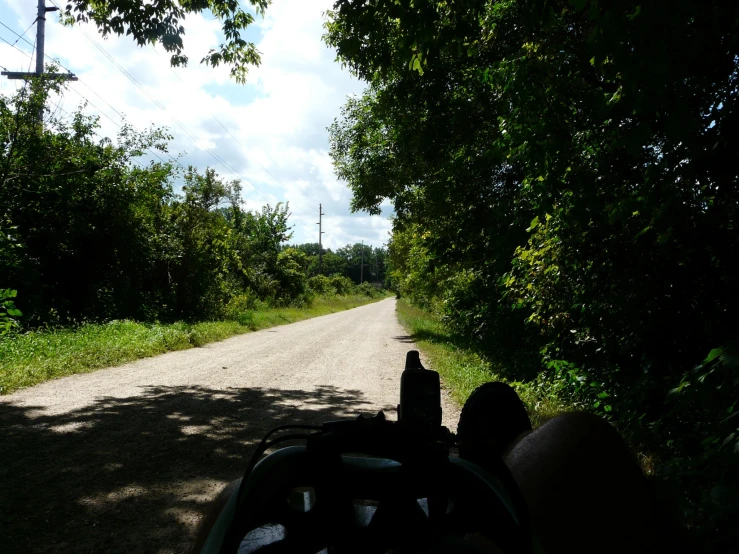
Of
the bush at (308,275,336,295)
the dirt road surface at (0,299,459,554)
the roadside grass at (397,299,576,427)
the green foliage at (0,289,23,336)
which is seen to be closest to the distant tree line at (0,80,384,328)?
the green foliage at (0,289,23,336)

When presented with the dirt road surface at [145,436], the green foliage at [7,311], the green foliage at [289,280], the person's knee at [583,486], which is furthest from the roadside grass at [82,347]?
the green foliage at [289,280]

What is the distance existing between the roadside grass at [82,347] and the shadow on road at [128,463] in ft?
5.74

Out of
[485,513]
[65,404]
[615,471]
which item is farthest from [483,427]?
[65,404]

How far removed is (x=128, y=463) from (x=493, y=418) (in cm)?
403

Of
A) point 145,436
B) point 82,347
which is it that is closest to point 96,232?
point 82,347

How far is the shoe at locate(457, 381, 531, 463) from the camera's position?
1.72 meters

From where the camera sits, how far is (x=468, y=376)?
8.96m

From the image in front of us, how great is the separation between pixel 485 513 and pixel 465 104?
884 cm

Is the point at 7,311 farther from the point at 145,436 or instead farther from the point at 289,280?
the point at 289,280

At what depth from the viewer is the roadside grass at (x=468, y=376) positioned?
6.07 metres

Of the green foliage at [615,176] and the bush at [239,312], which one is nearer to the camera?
the green foliage at [615,176]

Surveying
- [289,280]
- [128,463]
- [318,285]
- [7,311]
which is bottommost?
[128,463]

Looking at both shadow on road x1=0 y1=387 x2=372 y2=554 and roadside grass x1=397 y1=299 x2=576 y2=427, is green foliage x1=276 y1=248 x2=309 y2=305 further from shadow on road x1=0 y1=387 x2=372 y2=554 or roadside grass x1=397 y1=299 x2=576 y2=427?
shadow on road x1=0 y1=387 x2=372 y2=554

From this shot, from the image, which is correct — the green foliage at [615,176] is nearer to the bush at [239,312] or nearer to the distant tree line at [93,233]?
the distant tree line at [93,233]
